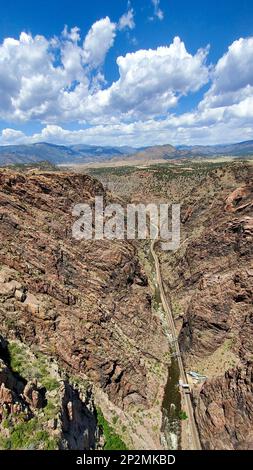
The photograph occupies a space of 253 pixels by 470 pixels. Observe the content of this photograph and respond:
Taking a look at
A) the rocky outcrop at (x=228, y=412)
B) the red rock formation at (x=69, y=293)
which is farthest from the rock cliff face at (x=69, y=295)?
the rocky outcrop at (x=228, y=412)

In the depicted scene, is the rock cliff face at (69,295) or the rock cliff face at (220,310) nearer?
the rock cliff face at (69,295)

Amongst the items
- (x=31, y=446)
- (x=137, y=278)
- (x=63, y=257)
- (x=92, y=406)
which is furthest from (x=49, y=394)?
(x=137, y=278)

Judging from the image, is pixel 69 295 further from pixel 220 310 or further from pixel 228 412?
pixel 228 412

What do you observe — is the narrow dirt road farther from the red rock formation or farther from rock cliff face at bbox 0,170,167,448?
the red rock formation

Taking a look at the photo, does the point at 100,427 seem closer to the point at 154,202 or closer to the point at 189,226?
the point at 189,226

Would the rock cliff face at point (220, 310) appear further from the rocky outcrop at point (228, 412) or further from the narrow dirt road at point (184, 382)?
the narrow dirt road at point (184, 382)

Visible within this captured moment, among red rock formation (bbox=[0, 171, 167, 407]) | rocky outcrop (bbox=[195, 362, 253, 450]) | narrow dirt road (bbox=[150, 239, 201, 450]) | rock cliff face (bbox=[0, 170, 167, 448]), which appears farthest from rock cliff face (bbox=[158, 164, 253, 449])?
red rock formation (bbox=[0, 171, 167, 407])
